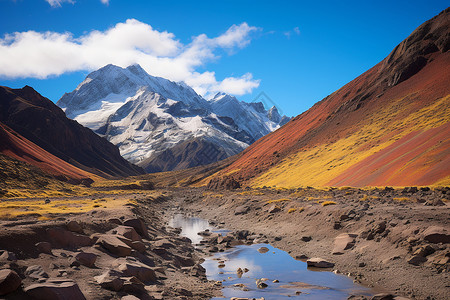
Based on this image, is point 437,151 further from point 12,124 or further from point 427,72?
point 12,124

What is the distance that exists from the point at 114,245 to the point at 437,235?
16.0 metres

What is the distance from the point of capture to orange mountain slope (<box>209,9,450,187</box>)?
49438 mm

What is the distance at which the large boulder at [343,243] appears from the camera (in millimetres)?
20547

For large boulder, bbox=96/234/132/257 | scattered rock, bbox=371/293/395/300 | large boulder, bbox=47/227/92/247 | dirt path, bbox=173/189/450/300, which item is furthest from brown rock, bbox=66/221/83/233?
scattered rock, bbox=371/293/395/300

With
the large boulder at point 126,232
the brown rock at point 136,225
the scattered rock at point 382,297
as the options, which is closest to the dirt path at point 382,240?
the scattered rock at point 382,297

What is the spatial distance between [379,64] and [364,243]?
113509 millimetres

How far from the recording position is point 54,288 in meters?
9.91

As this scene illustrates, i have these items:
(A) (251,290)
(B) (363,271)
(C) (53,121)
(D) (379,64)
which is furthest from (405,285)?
(C) (53,121)

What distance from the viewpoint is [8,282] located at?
948cm

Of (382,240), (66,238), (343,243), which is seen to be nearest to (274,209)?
(343,243)

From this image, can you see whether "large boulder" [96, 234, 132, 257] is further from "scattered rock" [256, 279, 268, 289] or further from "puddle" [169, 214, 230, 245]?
"puddle" [169, 214, 230, 245]

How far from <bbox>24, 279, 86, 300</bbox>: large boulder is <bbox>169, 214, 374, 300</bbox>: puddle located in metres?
7.05

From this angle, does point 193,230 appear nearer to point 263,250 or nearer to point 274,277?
point 263,250

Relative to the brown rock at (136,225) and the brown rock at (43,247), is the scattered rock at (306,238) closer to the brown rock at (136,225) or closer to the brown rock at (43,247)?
the brown rock at (136,225)
